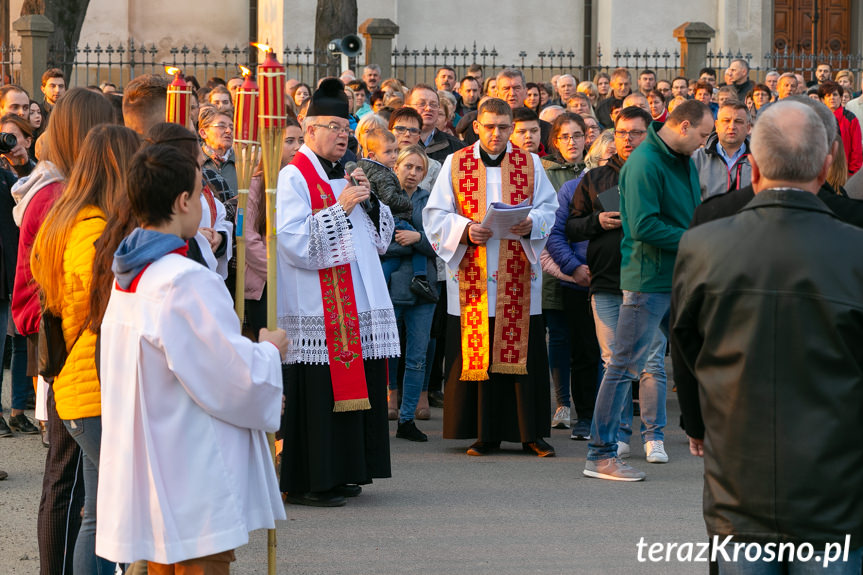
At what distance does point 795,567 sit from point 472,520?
10.9 ft

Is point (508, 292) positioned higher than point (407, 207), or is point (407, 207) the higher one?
point (407, 207)

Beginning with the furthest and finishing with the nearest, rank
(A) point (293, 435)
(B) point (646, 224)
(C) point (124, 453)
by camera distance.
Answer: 1. (B) point (646, 224)
2. (A) point (293, 435)
3. (C) point (124, 453)

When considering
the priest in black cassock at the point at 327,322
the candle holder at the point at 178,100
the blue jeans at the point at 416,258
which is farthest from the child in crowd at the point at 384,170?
the candle holder at the point at 178,100

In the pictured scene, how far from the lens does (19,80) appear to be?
2127cm

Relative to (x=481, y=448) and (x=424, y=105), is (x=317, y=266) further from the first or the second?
(x=424, y=105)

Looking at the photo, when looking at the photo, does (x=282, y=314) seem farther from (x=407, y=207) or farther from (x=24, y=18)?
(x=24, y=18)

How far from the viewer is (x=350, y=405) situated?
711 centimetres

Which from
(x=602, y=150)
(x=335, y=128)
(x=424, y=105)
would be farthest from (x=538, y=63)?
(x=335, y=128)

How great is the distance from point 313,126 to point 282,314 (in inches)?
42.1

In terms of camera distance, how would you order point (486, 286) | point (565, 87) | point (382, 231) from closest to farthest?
1. point (382, 231)
2. point (486, 286)
3. point (565, 87)

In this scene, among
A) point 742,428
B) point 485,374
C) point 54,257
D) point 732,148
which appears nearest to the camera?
point 742,428

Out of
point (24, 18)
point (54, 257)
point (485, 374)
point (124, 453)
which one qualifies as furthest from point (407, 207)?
point (24, 18)

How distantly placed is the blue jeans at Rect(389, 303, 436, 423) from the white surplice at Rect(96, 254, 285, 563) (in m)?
4.96

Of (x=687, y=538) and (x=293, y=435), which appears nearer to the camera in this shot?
(x=687, y=538)
